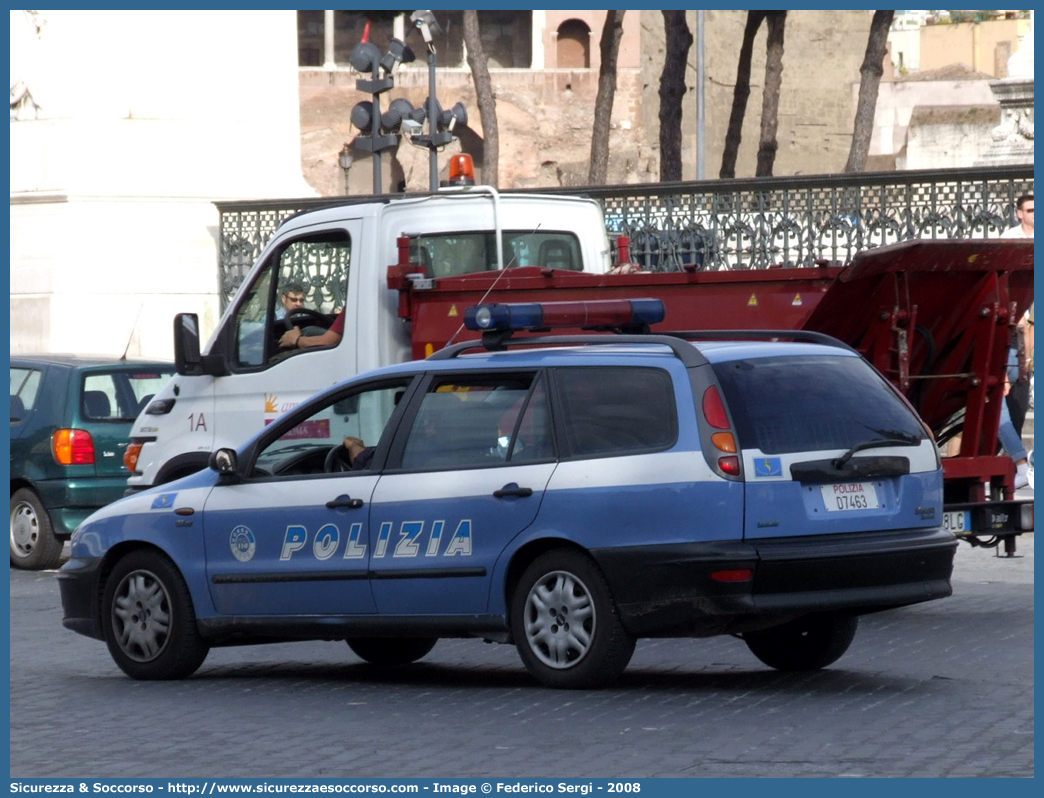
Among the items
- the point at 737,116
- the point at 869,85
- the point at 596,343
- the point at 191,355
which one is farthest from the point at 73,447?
the point at 737,116

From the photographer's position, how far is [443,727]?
8000mm

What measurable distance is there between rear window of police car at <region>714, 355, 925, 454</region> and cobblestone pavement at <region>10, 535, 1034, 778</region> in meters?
1.09

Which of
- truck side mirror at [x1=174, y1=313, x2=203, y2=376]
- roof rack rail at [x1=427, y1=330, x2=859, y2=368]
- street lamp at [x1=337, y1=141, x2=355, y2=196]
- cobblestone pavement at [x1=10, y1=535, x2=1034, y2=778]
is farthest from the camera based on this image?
street lamp at [x1=337, y1=141, x2=355, y2=196]

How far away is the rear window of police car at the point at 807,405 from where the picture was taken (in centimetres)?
861

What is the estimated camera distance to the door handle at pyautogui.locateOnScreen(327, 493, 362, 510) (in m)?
9.30

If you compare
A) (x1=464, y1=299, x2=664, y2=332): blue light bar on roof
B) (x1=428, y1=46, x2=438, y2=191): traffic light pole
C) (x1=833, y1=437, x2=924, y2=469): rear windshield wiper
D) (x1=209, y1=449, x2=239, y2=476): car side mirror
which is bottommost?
(x1=209, y1=449, x2=239, y2=476): car side mirror

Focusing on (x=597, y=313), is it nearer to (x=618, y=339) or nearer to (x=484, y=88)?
(x=618, y=339)

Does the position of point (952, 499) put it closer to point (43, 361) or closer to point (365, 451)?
point (365, 451)

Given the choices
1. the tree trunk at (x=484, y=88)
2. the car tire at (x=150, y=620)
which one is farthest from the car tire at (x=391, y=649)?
the tree trunk at (x=484, y=88)

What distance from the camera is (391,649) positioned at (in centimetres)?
1028

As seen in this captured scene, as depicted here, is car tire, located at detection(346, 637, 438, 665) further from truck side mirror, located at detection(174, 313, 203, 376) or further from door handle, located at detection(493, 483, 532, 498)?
truck side mirror, located at detection(174, 313, 203, 376)

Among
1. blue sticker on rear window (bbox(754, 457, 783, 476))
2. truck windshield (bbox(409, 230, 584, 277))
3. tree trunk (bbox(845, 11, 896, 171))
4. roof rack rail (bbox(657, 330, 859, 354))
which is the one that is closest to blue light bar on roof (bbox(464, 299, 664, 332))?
roof rack rail (bbox(657, 330, 859, 354))

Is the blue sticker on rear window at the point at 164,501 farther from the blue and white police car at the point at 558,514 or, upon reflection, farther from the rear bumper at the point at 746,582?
the rear bumper at the point at 746,582

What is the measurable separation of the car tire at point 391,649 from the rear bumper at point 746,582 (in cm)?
195
